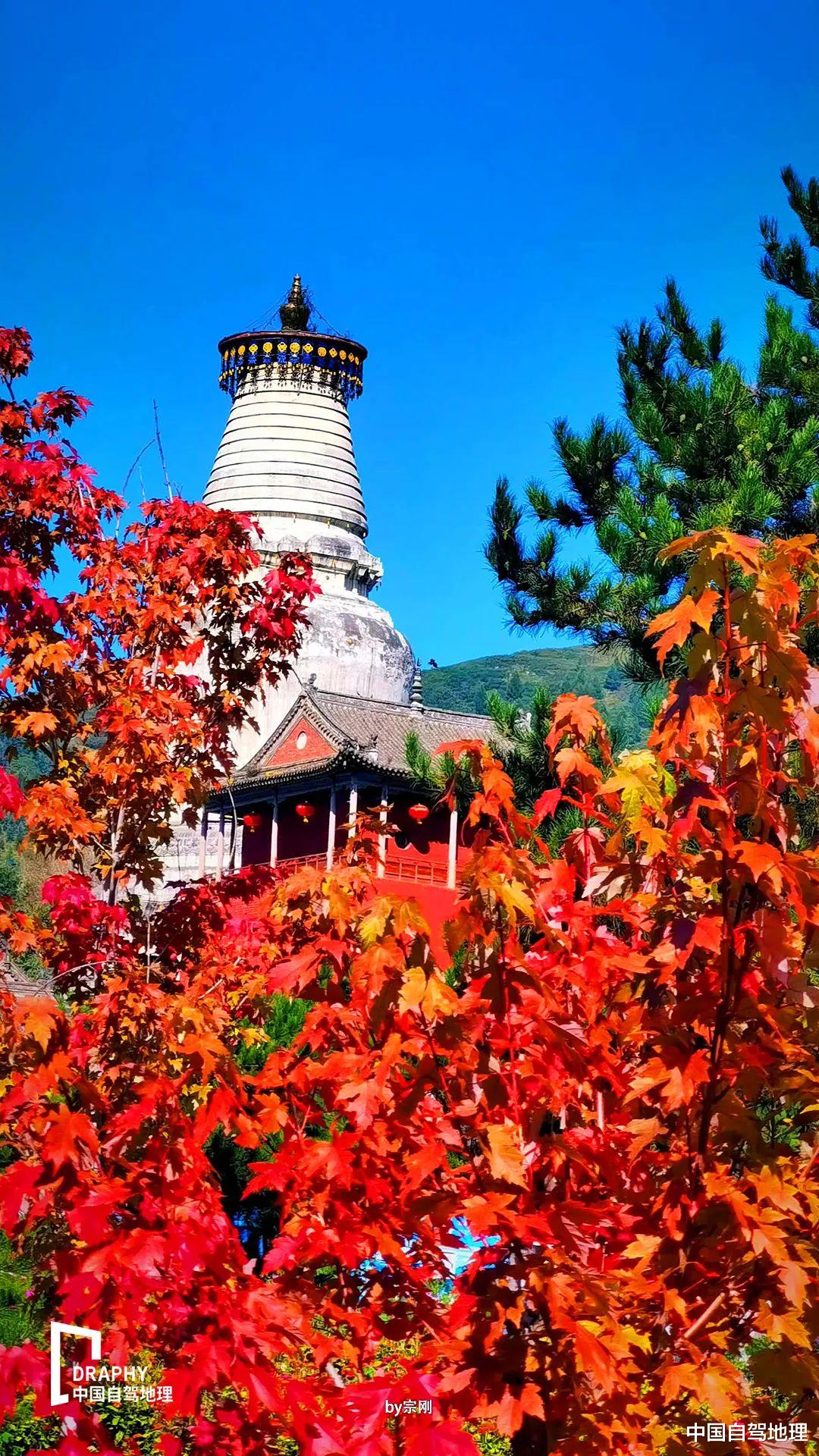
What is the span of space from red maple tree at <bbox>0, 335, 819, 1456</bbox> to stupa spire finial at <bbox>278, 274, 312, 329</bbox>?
40.0 metres

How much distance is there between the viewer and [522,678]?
13075 cm

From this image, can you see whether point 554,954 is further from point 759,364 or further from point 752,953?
point 759,364

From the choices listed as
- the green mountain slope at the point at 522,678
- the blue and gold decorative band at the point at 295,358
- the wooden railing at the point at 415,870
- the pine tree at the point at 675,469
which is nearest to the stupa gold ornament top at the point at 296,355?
the blue and gold decorative band at the point at 295,358

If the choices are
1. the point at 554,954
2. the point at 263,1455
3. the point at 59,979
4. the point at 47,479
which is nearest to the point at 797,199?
the point at 47,479

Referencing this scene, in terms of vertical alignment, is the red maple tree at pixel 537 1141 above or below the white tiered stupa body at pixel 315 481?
below

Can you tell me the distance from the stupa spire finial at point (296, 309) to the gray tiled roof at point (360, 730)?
16746 millimetres

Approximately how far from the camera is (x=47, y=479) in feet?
22.2

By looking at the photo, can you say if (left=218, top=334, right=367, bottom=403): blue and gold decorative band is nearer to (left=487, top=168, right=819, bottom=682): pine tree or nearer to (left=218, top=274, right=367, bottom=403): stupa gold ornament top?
(left=218, top=274, right=367, bottom=403): stupa gold ornament top

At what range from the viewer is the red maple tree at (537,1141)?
9.44 feet

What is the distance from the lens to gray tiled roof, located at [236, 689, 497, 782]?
2462 centimetres

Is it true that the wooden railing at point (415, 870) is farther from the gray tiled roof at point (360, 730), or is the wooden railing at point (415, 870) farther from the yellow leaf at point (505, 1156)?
the yellow leaf at point (505, 1156)

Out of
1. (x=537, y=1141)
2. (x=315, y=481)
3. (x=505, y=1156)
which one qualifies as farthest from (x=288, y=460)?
(x=505, y=1156)

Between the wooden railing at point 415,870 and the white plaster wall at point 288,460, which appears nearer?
the wooden railing at point 415,870

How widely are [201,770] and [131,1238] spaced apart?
13.0 ft
